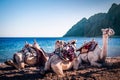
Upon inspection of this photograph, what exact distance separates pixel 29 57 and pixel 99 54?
42.5 inches

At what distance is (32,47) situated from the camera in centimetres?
371

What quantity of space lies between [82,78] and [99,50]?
2.51 ft

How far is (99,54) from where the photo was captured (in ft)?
11.6

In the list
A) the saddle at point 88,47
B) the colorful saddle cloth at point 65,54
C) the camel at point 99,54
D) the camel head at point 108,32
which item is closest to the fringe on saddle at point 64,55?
the colorful saddle cloth at point 65,54

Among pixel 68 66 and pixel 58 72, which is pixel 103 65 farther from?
pixel 58 72

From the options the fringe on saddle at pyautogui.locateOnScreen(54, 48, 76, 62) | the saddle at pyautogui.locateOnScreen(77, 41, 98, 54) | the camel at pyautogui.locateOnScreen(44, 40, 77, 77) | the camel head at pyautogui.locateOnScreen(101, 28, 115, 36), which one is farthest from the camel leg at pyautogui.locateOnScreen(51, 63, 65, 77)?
the camel head at pyautogui.locateOnScreen(101, 28, 115, 36)

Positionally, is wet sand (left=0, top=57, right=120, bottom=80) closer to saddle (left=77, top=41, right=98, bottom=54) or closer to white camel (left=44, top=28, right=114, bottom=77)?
white camel (left=44, top=28, right=114, bottom=77)

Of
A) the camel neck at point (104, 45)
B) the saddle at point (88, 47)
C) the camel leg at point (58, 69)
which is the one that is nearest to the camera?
the camel leg at point (58, 69)

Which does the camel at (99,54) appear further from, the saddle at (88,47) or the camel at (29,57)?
the camel at (29,57)

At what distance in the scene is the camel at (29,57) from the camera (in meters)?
3.57

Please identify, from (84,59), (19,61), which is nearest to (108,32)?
(84,59)

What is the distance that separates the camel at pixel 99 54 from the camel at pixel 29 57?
605mm

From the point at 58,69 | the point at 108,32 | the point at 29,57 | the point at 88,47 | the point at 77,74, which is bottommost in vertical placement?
the point at 77,74

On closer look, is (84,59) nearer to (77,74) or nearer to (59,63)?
(77,74)
